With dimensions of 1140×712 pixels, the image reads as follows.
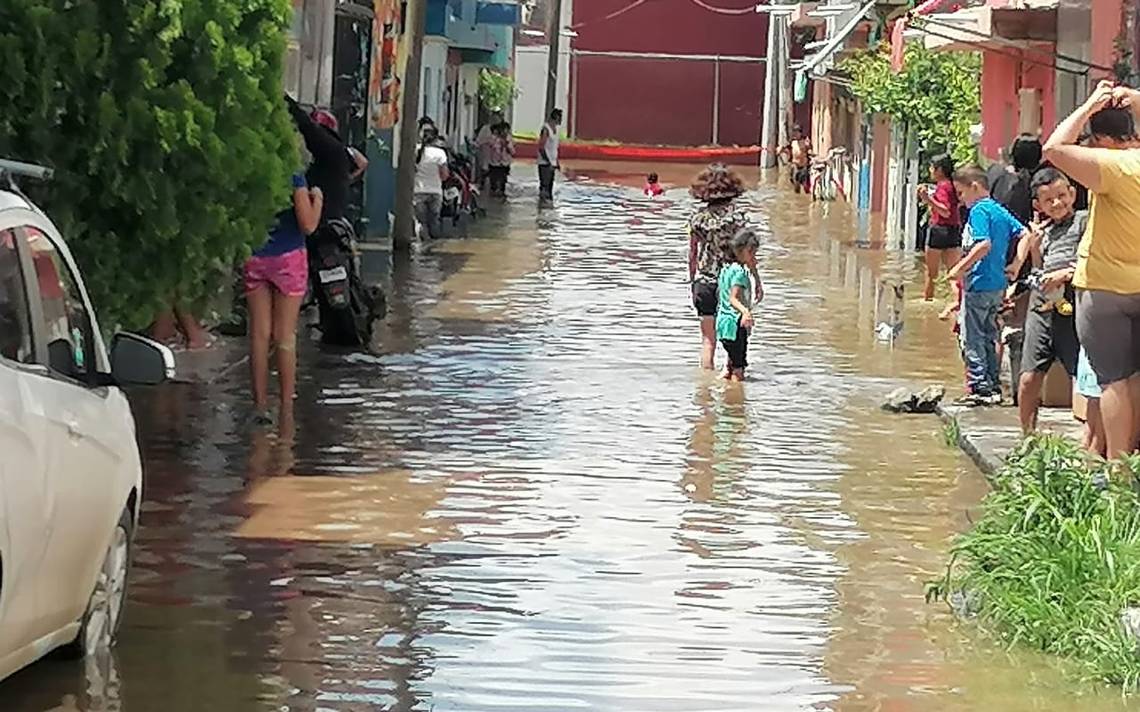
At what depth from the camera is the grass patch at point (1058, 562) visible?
8.37 metres

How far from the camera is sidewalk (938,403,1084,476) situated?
13.2 m

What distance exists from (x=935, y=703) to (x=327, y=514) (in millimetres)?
3978

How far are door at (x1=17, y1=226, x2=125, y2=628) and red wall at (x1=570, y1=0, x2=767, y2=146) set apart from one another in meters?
60.8

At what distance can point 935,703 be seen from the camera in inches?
312

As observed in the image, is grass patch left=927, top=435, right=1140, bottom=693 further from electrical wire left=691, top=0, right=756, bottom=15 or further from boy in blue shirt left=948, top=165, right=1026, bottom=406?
electrical wire left=691, top=0, right=756, bottom=15

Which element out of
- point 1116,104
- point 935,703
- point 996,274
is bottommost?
point 935,703

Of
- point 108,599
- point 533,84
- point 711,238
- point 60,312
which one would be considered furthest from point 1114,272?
point 533,84

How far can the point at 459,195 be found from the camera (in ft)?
112

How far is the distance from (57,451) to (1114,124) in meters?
5.52

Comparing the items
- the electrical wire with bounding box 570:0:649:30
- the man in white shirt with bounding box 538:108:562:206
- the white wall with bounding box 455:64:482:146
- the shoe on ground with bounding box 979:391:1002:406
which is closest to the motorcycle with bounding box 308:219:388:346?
the shoe on ground with bounding box 979:391:1002:406

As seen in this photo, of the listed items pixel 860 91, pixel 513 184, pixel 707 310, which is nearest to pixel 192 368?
pixel 707 310

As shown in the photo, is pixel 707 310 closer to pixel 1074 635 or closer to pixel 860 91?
pixel 1074 635

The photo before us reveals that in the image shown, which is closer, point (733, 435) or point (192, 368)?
point (733, 435)

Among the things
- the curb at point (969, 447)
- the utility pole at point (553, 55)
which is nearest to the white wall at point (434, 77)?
the utility pole at point (553, 55)
